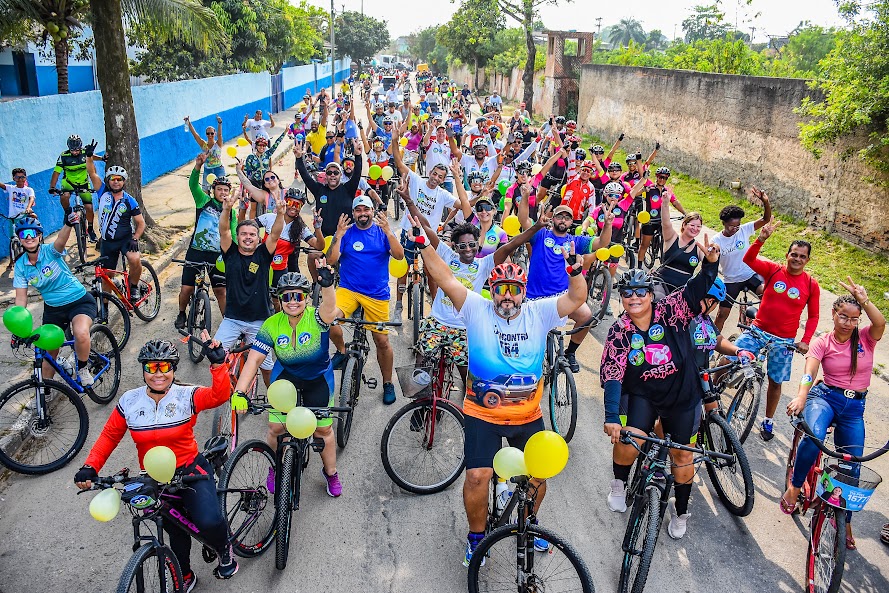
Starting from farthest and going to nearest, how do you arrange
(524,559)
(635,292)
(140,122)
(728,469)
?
(140,122) < (728,469) < (635,292) < (524,559)

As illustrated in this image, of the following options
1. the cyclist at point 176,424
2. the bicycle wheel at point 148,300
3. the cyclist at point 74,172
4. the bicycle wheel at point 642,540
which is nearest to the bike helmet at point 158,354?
the cyclist at point 176,424

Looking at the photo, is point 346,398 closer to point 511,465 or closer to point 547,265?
point 511,465

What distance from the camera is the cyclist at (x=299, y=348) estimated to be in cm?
522

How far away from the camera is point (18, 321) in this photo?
5633 mm

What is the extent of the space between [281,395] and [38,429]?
2.88m

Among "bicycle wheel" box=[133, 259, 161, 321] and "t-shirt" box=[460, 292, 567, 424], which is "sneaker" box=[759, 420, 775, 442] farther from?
"bicycle wheel" box=[133, 259, 161, 321]

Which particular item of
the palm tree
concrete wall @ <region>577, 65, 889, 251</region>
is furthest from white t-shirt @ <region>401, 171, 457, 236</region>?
the palm tree

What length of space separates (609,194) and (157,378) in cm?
718

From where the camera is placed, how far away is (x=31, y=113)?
12391 mm

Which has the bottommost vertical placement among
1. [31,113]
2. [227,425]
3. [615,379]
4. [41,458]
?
[41,458]

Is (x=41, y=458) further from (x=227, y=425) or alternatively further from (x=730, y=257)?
(x=730, y=257)

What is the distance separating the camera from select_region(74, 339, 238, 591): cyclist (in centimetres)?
427

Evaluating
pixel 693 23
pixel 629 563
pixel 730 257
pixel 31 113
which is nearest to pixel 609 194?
pixel 730 257

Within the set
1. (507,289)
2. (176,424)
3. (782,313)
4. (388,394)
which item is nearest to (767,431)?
(782,313)
